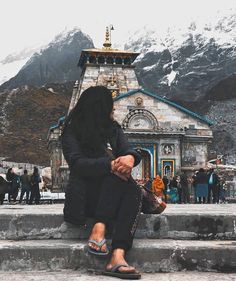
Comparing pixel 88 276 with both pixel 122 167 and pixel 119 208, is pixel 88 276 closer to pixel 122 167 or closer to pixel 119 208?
pixel 119 208

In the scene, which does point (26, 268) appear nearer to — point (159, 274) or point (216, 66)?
point (159, 274)

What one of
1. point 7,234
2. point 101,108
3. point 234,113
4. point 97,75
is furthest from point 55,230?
point 234,113

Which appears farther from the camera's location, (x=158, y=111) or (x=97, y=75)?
(x=97, y=75)

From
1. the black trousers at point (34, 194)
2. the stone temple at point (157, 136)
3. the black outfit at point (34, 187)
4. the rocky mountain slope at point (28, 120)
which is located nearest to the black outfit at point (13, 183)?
the black outfit at point (34, 187)

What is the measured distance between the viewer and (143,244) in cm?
429

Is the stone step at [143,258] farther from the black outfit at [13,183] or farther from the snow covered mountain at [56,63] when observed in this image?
the snow covered mountain at [56,63]

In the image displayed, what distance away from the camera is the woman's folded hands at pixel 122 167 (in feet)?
Answer: 13.9

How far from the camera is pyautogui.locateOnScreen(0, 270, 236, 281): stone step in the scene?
3.80 m

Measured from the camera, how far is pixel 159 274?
4.10 m

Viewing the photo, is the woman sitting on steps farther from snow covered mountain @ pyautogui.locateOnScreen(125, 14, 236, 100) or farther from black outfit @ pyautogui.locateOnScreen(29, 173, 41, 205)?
snow covered mountain @ pyautogui.locateOnScreen(125, 14, 236, 100)

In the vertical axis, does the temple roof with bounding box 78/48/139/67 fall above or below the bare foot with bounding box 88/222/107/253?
above

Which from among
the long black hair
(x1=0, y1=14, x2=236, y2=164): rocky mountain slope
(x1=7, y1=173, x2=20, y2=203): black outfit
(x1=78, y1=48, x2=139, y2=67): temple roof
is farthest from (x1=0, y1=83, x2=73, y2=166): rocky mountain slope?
the long black hair

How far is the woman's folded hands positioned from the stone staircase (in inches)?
22.3

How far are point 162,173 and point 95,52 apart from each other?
1238 cm
